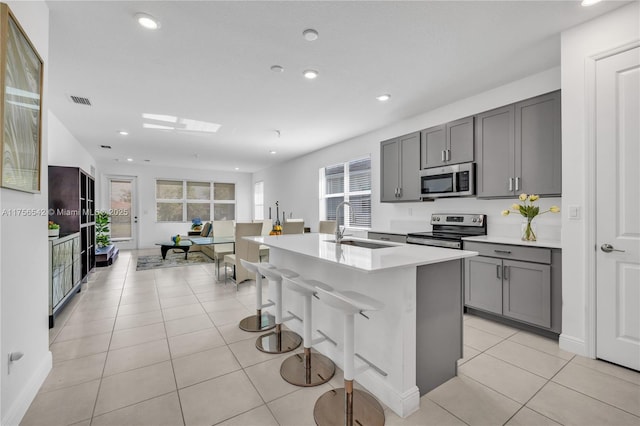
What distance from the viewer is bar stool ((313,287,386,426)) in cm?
151

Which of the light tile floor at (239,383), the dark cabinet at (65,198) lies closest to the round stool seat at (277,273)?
the light tile floor at (239,383)

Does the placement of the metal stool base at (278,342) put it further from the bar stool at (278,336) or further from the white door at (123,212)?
the white door at (123,212)

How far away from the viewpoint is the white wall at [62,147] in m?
4.22

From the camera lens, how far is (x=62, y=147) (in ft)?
15.3

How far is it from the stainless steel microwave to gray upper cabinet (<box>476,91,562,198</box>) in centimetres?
10

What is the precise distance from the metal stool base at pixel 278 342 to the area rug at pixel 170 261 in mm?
4200

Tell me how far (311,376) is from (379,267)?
3.61ft

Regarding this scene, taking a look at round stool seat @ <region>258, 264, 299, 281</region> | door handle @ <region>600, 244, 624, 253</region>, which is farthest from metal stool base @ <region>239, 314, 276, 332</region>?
door handle @ <region>600, 244, 624, 253</region>

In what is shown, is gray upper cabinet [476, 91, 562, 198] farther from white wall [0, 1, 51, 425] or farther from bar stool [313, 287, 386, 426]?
white wall [0, 1, 51, 425]

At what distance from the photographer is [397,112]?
4.18 metres

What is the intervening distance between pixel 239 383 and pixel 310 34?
8.81 ft

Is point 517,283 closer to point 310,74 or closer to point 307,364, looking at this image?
point 307,364

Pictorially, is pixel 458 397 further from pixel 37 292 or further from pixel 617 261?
pixel 37 292

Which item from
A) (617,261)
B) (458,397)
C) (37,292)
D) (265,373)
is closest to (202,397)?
(265,373)
